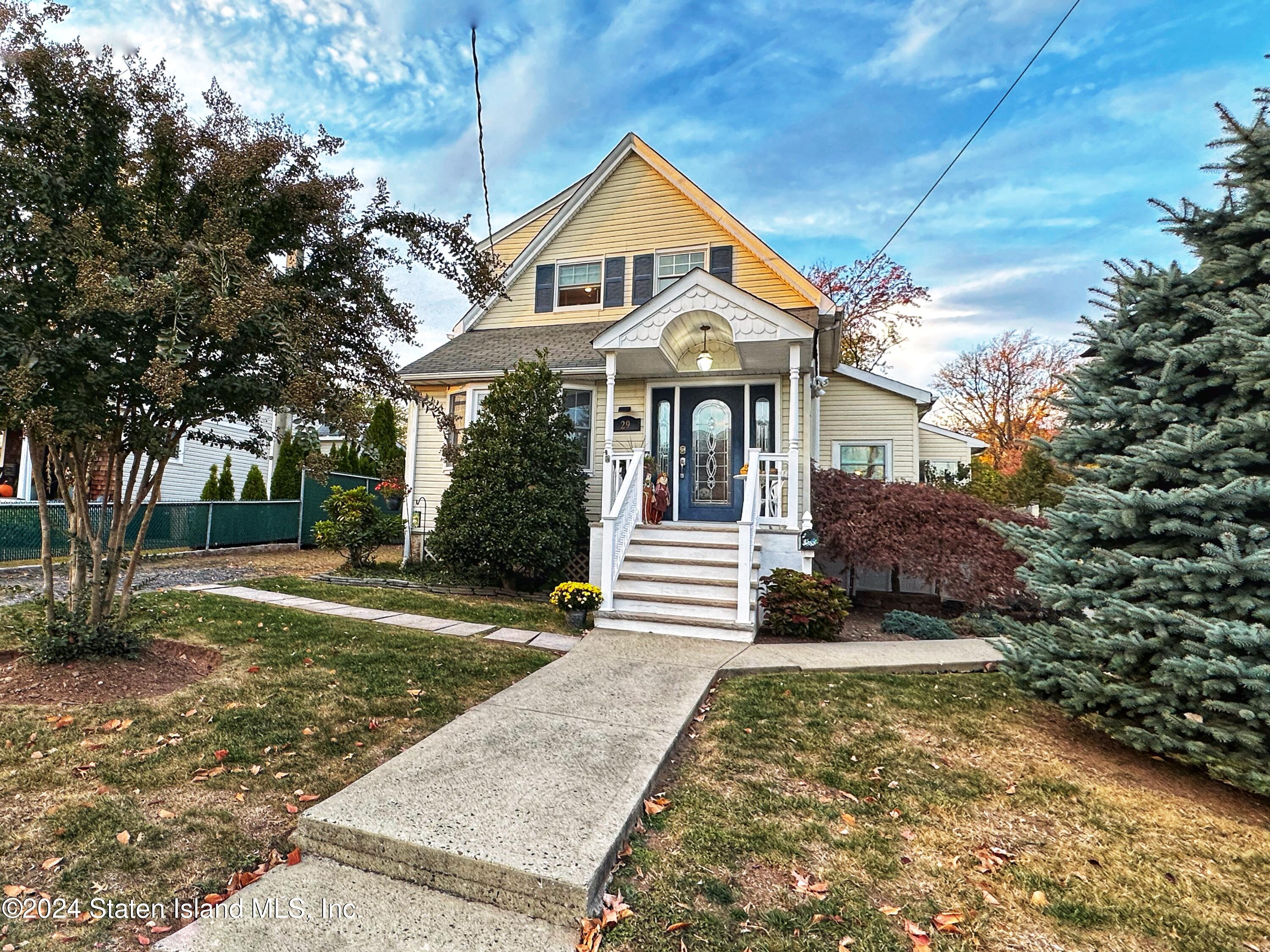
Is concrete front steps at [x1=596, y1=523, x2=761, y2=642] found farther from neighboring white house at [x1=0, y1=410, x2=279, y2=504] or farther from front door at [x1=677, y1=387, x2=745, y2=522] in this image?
neighboring white house at [x1=0, y1=410, x2=279, y2=504]

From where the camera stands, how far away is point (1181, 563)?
2.95 metres

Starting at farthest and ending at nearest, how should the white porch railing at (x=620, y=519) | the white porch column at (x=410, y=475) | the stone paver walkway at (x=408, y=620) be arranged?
the white porch column at (x=410, y=475) → the white porch railing at (x=620, y=519) → the stone paver walkway at (x=408, y=620)

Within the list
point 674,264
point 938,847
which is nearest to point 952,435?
point 674,264

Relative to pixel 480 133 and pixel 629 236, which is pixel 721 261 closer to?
Answer: pixel 629 236

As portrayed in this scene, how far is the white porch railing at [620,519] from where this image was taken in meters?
6.34

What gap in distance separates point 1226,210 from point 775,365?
5.45m

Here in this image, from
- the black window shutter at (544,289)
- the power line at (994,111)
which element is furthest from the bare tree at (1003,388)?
the black window shutter at (544,289)

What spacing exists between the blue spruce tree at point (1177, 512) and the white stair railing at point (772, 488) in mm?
3570

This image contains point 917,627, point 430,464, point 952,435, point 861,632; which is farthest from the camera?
point 952,435

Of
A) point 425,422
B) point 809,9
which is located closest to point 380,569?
point 425,422

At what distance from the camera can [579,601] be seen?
6379mm

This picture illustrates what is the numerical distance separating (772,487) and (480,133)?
224 inches

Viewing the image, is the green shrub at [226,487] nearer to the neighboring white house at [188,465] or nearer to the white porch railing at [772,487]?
the neighboring white house at [188,465]

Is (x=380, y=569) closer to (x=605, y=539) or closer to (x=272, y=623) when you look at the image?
(x=272, y=623)
